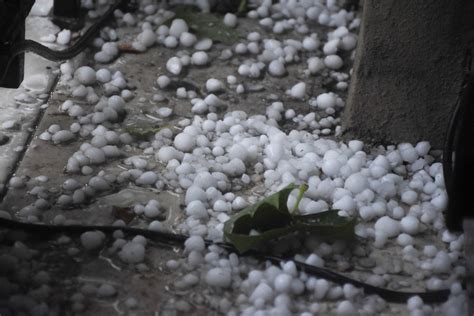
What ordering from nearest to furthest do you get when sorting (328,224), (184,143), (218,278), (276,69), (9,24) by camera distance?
(218,278) < (328,224) < (9,24) < (184,143) < (276,69)

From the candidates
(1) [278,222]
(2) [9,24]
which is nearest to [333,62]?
(1) [278,222]

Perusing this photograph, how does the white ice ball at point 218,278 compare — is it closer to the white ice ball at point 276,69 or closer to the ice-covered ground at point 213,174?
the ice-covered ground at point 213,174

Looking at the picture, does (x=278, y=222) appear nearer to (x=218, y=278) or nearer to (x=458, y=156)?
(x=218, y=278)

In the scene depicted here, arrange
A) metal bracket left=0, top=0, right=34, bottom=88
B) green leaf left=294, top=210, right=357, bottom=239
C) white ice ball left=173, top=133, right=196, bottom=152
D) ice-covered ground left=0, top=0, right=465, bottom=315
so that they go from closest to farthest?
ice-covered ground left=0, top=0, right=465, bottom=315
green leaf left=294, top=210, right=357, bottom=239
metal bracket left=0, top=0, right=34, bottom=88
white ice ball left=173, top=133, right=196, bottom=152

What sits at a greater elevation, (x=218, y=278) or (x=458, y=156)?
(x=458, y=156)

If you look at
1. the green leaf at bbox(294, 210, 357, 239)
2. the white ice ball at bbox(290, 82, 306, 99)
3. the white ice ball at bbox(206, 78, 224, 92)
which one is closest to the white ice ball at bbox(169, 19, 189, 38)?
the white ice ball at bbox(206, 78, 224, 92)

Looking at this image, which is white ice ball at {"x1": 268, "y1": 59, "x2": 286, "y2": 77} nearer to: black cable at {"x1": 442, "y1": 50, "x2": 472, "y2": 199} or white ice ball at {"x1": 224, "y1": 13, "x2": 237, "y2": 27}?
white ice ball at {"x1": 224, "y1": 13, "x2": 237, "y2": 27}

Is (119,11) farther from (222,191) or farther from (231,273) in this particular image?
(231,273)

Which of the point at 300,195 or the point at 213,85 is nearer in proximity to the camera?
the point at 300,195
